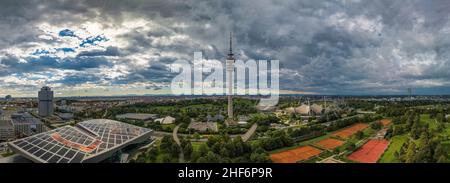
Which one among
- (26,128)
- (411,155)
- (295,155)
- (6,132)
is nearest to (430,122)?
(411,155)

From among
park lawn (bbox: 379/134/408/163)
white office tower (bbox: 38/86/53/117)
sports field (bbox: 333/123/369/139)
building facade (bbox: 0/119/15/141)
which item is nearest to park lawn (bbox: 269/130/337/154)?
sports field (bbox: 333/123/369/139)

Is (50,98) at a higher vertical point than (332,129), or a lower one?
higher

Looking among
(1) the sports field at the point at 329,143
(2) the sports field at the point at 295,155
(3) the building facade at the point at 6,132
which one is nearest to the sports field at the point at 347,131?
(1) the sports field at the point at 329,143

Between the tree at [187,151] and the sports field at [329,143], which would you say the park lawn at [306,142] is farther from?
the tree at [187,151]

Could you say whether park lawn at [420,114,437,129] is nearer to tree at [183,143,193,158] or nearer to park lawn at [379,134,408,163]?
park lawn at [379,134,408,163]

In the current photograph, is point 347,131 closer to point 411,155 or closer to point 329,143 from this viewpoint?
point 329,143
